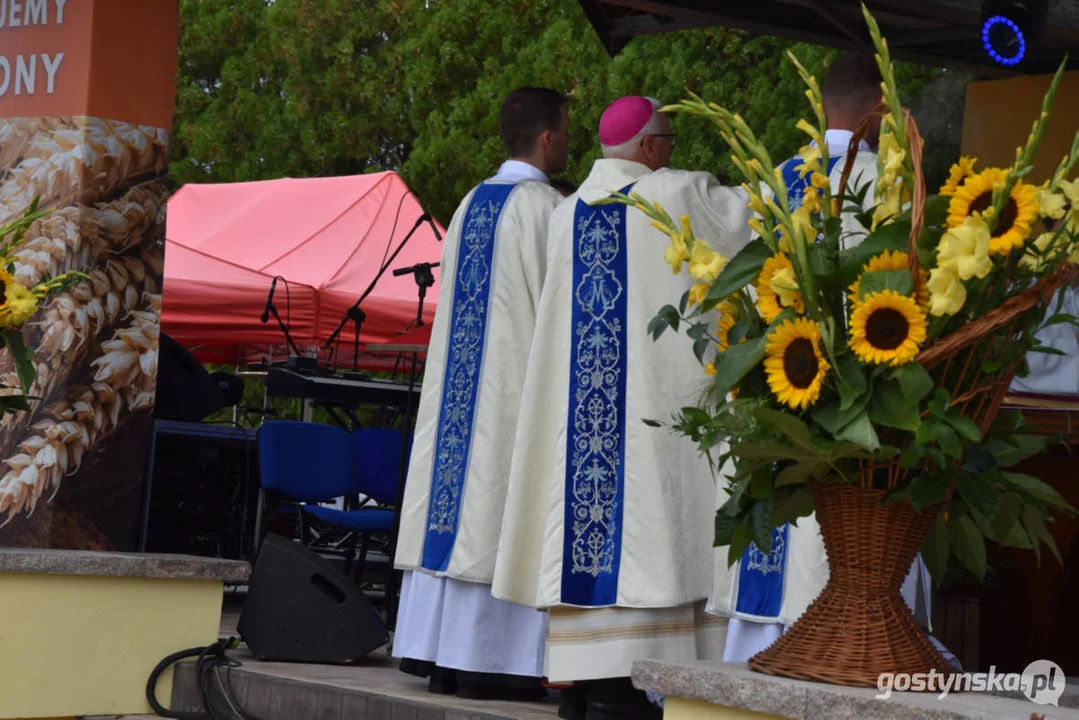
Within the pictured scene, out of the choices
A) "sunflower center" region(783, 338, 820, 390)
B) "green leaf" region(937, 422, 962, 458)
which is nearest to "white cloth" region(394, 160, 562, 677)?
"sunflower center" region(783, 338, 820, 390)

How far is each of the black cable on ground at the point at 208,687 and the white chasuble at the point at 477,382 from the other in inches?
27.5

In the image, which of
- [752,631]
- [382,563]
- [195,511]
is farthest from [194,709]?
[382,563]

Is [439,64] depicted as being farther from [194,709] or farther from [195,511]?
[194,709]

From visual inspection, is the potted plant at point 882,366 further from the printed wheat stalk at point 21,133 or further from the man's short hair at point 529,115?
the printed wheat stalk at point 21,133

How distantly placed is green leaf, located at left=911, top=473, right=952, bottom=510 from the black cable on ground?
3.14 m

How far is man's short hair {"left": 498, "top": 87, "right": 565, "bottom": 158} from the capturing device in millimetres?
5363

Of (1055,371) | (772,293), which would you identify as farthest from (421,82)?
(772,293)

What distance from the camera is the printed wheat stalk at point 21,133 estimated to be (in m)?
6.03

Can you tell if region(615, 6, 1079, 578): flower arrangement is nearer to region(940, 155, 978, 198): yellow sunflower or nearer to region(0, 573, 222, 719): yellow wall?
region(940, 155, 978, 198): yellow sunflower

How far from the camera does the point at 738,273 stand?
2879 millimetres

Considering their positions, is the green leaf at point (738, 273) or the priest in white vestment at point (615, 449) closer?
the green leaf at point (738, 273)

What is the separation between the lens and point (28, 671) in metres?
5.41

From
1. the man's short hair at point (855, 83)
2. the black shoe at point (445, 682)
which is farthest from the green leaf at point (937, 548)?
the black shoe at point (445, 682)

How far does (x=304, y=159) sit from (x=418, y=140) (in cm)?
253
